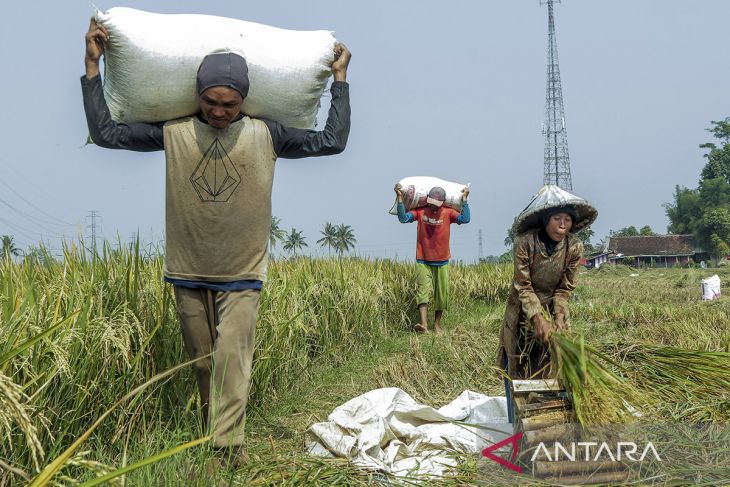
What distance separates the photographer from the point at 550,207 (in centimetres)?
347

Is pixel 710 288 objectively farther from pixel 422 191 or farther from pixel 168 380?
pixel 168 380

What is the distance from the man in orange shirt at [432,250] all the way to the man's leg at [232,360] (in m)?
4.78

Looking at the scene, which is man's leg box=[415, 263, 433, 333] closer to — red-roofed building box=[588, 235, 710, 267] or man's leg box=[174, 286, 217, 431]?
man's leg box=[174, 286, 217, 431]

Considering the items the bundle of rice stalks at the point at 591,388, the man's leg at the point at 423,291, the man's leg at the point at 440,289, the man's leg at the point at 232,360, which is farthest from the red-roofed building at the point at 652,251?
the man's leg at the point at 232,360

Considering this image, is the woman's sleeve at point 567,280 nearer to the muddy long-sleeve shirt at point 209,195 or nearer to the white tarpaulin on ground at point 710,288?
the muddy long-sleeve shirt at point 209,195

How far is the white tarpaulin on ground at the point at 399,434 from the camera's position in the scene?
3193mm

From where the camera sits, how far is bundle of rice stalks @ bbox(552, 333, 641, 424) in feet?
8.86

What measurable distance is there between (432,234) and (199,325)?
4941 millimetres

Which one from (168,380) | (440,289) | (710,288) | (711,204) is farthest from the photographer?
(711,204)

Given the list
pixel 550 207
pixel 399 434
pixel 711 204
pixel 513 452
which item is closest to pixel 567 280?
pixel 550 207

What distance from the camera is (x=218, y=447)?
2.91m

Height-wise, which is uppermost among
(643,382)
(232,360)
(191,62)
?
(191,62)

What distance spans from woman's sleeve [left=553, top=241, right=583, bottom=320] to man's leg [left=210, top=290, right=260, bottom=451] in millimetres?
1581

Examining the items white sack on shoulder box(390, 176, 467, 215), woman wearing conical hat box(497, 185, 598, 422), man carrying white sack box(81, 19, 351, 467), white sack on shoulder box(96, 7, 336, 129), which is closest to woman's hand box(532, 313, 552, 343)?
woman wearing conical hat box(497, 185, 598, 422)
